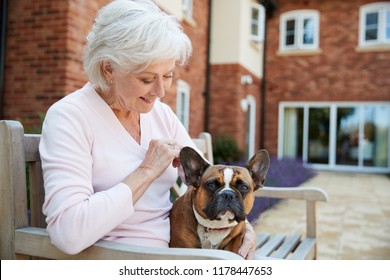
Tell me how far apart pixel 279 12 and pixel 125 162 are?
1367cm

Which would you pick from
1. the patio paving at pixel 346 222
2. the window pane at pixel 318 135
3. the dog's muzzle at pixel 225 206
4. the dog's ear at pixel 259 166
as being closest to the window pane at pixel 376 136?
the window pane at pixel 318 135

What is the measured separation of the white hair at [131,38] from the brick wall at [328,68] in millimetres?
12853

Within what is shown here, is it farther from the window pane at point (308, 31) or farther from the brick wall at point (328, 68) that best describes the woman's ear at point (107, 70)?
the window pane at point (308, 31)

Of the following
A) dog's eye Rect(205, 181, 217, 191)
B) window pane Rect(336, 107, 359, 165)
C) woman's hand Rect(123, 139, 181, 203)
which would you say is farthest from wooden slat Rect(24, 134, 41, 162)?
window pane Rect(336, 107, 359, 165)

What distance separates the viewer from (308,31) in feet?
45.8

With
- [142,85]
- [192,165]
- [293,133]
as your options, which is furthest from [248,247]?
[293,133]

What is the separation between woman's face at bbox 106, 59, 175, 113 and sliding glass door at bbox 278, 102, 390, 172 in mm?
13018

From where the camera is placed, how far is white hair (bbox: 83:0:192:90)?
153 centimetres

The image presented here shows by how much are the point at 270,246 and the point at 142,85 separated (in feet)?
5.15

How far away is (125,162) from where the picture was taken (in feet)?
5.43

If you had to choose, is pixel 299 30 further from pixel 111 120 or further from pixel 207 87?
pixel 111 120

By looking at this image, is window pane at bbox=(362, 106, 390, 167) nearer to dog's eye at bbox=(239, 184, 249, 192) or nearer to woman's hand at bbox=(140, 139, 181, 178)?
dog's eye at bbox=(239, 184, 249, 192)
